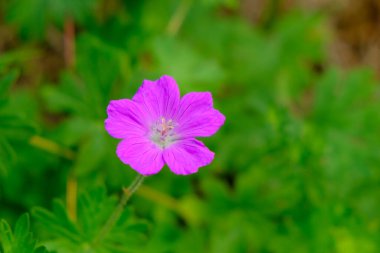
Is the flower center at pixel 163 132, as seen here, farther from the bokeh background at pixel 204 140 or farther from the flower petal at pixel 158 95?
the bokeh background at pixel 204 140

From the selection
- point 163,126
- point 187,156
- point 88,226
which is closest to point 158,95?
point 163,126

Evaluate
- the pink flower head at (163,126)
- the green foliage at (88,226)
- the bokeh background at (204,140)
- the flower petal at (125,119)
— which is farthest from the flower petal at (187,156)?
the bokeh background at (204,140)

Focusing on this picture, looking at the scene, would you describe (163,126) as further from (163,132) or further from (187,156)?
(187,156)

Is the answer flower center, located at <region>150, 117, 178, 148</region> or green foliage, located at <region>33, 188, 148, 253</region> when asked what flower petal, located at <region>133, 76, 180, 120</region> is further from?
green foliage, located at <region>33, 188, 148, 253</region>

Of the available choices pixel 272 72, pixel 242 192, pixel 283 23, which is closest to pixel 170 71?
pixel 242 192

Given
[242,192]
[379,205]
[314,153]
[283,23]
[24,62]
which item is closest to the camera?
[314,153]

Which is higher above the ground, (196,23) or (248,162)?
(196,23)

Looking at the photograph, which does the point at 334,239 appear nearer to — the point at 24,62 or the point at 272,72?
the point at 272,72
